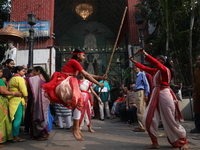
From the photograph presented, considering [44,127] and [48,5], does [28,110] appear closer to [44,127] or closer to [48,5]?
[44,127]

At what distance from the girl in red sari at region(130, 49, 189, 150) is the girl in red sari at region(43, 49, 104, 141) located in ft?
3.49

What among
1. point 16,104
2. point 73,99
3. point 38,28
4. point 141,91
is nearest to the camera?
point 73,99

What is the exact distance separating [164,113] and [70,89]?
1.81 meters

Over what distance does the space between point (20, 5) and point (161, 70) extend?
12.9 m

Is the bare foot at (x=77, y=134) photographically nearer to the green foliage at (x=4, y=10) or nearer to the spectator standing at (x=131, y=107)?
the spectator standing at (x=131, y=107)

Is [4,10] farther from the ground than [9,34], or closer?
farther from the ground

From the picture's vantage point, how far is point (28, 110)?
16.4 ft

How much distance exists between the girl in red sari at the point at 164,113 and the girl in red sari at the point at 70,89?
3.49 feet

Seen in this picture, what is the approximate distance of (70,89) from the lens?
3436 mm

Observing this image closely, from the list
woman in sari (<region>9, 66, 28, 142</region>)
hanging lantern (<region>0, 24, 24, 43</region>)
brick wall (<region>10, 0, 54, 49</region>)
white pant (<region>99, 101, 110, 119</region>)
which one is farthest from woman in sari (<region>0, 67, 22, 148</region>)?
brick wall (<region>10, 0, 54, 49</region>)

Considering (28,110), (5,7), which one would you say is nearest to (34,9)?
(5,7)

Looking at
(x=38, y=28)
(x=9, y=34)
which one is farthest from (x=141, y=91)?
(x=38, y=28)

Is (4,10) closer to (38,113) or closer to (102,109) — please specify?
(102,109)

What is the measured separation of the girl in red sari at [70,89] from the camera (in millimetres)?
3383
